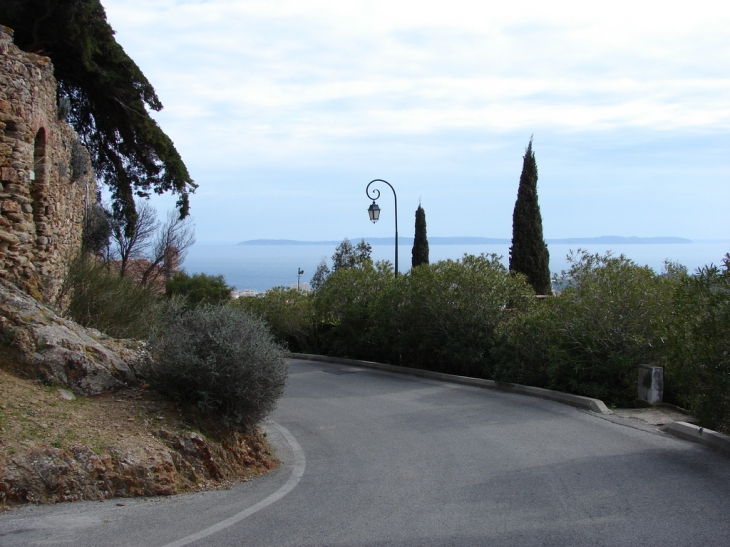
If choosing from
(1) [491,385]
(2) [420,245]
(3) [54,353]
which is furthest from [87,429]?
(2) [420,245]

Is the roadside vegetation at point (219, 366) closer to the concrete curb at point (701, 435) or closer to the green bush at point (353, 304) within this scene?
the concrete curb at point (701, 435)

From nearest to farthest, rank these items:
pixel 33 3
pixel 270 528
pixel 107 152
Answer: pixel 270 528, pixel 33 3, pixel 107 152

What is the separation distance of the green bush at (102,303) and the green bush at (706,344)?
8.50 m

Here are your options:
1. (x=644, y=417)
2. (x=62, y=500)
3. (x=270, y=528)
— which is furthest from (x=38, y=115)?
(x=644, y=417)

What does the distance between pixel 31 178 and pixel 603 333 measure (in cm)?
1026

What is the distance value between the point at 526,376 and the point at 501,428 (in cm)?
439

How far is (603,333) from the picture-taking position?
13.2 meters

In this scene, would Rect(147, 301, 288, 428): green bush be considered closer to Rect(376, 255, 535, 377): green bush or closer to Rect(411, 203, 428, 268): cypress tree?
Rect(376, 255, 535, 377): green bush

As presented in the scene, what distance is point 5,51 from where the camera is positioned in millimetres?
10500

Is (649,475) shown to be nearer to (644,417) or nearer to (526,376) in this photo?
(644,417)

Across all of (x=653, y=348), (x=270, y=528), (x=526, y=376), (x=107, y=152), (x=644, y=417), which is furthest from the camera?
(x=107, y=152)

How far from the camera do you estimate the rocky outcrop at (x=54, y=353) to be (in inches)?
322

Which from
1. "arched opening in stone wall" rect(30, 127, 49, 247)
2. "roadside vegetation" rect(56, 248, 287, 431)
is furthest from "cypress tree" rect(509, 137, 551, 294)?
"roadside vegetation" rect(56, 248, 287, 431)

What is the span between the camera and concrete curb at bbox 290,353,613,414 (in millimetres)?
12352
